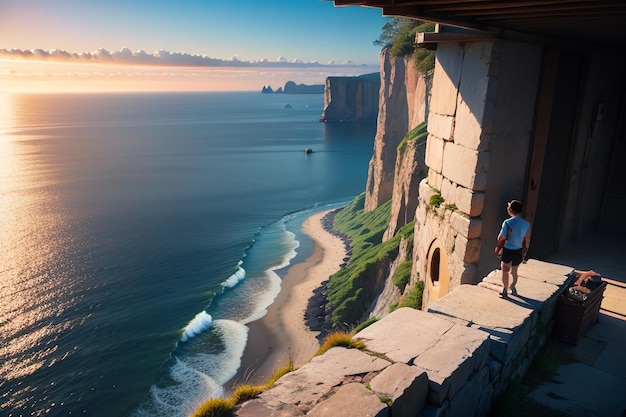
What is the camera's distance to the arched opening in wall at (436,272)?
10133 millimetres

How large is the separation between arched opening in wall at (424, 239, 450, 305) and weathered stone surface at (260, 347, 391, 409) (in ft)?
19.7

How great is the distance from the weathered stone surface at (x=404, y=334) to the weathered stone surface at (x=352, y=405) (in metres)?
0.79

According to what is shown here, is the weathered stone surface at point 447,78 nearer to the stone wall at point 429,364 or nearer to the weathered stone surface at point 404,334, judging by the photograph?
the stone wall at point 429,364

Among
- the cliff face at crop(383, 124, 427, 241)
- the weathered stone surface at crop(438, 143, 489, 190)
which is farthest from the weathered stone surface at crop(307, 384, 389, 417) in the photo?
the cliff face at crop(383, 124, 427, 241)

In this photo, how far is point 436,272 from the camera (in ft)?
36.1

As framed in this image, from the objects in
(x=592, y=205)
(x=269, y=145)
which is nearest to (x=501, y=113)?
(x=592, y=205)

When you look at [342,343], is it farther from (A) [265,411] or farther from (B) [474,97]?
(B) [474,97]

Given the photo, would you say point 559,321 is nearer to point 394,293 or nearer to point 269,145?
point 394,293

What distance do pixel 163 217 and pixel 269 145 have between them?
228 feet

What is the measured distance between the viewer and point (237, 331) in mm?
30859

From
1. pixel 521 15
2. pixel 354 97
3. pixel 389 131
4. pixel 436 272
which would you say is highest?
pixel 521 15

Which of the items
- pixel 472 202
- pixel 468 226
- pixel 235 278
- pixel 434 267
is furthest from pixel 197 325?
pixel 472 202

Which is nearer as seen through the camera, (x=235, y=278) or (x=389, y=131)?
(x=235, y=278)

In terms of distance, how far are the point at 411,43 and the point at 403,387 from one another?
138ft
